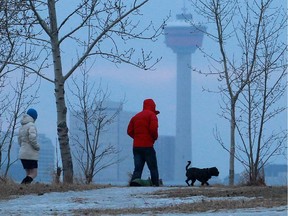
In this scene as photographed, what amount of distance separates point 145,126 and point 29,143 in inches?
105

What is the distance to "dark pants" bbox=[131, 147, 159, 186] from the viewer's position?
19.3m

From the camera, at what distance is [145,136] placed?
1916 centimetres

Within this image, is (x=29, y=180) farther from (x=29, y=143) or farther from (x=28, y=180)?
(x=29, y=143)

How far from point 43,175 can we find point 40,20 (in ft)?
18.1

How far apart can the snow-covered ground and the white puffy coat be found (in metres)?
3.33

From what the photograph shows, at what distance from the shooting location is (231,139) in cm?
2486

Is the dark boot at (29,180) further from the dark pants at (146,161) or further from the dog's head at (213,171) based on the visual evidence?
the dog's head at (213,171)

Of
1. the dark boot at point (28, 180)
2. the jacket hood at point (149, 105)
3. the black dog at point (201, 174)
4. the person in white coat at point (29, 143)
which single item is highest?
the jacket hood at point (149, 105)

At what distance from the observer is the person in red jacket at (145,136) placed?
62.6 ft

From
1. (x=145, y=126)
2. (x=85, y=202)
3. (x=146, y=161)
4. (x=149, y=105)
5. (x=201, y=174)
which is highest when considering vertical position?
(x=149, y=105)

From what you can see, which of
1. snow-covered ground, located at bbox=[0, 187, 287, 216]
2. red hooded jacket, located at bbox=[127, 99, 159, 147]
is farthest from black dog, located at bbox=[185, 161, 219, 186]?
snow-covered ground, located at bbox=[0, 187, 287, 216]

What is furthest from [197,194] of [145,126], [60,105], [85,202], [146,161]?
[60,105]

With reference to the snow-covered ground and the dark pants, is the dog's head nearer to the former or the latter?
the dark pants

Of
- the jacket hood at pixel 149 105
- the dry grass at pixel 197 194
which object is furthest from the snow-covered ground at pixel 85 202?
the jacket hood at pixel 149 105
